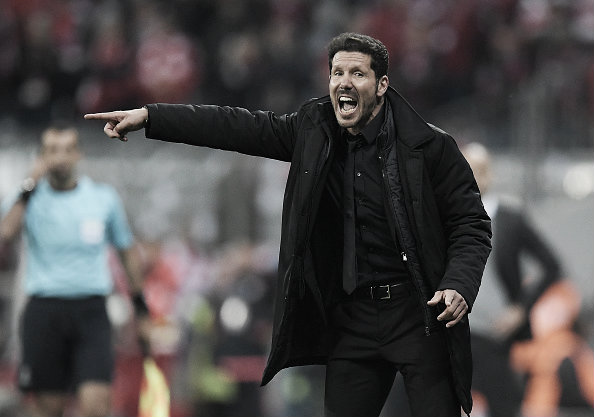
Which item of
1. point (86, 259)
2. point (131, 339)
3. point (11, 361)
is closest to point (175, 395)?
point (131, 339)

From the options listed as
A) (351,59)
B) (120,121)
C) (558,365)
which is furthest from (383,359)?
(558,365)

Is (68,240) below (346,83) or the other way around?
below

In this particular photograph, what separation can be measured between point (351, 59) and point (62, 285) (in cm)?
367

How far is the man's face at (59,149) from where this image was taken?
337 inches

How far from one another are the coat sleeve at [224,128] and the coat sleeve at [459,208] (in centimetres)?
67

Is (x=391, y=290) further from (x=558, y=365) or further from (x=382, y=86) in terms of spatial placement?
(x=558, y=365)

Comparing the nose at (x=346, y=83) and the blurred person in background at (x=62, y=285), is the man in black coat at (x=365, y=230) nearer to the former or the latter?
the nose at (x=346, y=83)

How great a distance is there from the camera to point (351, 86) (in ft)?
18.0

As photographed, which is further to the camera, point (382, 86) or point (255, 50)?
point (255, 50)

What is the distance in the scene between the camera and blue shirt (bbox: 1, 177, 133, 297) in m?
8.53

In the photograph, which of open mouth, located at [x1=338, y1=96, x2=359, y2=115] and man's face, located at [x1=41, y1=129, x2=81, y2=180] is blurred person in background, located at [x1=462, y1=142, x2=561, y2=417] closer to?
man's face, located at [x1=41, y1=129, x2=81, y2=180]

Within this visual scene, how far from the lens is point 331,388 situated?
572 centimetres

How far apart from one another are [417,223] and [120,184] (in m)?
7.28

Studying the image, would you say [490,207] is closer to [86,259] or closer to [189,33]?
[86,259]
